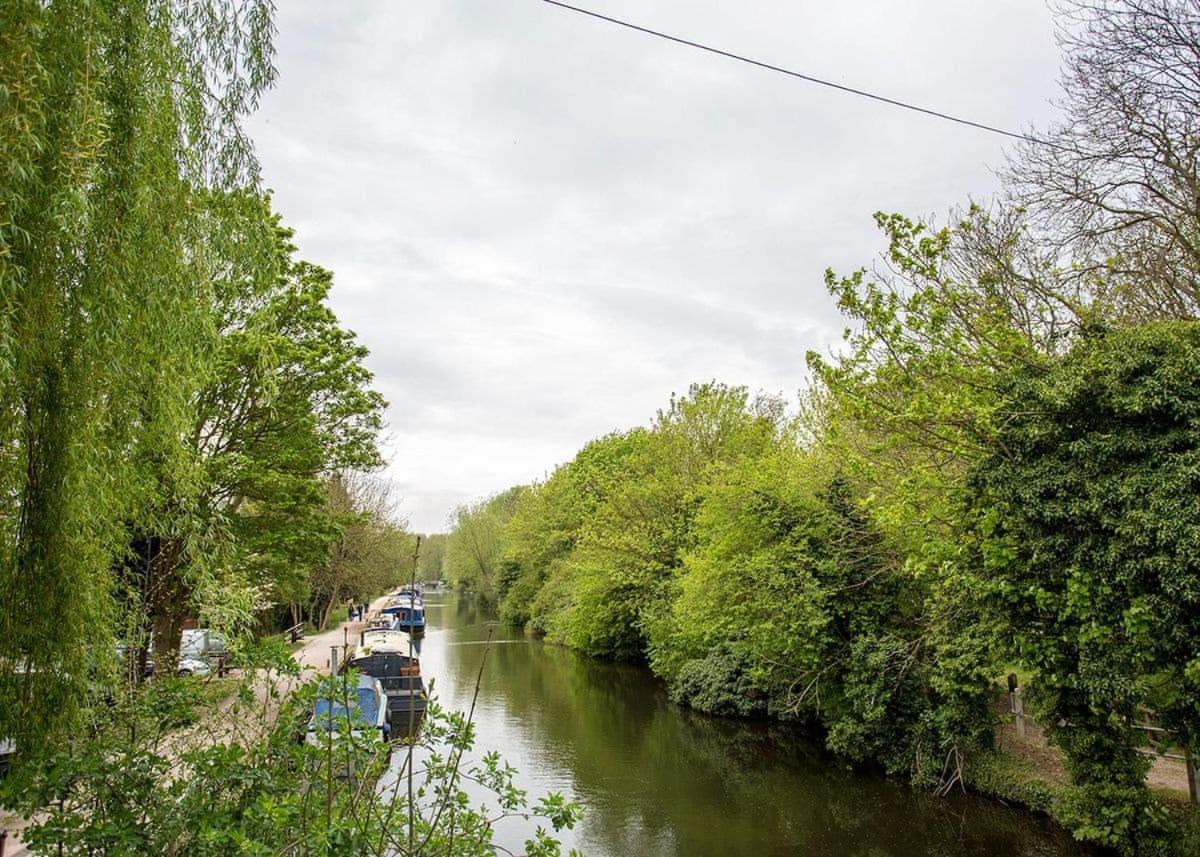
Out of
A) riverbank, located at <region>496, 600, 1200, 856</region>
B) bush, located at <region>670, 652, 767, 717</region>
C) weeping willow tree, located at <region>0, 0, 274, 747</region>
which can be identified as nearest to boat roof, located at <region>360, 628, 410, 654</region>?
bush, located at <region>670, 652, 767, 717</region>

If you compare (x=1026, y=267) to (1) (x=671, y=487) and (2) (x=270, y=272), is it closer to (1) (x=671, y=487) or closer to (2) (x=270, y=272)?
(2) (x=270, y=272)

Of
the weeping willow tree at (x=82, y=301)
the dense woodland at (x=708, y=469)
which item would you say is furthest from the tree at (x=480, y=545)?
the weeping willow tree at (x=82, y=301)

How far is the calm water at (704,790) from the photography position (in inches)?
415

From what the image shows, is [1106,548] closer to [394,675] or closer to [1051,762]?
[1051,762]

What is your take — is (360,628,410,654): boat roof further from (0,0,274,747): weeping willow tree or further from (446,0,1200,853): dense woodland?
(0,0,274,747): weeping willow tree

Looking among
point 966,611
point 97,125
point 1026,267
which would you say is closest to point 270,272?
point 97,125

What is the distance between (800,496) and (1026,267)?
6.18m

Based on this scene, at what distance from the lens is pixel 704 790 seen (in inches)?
516

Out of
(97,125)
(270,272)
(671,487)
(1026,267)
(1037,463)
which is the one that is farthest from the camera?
(671,487)

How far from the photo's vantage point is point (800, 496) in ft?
51.6

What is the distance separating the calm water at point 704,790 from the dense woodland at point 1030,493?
3.18 feet

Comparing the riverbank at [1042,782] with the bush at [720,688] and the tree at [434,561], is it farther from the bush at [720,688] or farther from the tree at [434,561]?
the tree at [434,561]

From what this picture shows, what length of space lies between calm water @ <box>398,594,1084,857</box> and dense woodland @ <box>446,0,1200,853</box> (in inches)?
38.1

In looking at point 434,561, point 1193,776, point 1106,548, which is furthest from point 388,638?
point 434,561
